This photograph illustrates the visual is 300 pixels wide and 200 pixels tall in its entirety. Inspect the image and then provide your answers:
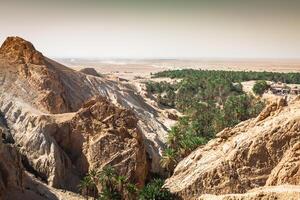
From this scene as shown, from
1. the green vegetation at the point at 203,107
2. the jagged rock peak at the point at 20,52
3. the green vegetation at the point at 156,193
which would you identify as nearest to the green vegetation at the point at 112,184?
the green vegetation at the point at 156,193

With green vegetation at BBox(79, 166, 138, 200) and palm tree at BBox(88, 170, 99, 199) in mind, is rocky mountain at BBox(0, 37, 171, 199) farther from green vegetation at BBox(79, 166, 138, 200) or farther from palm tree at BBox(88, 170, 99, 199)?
green vegetation at BBox(79, 166, 138, 200)

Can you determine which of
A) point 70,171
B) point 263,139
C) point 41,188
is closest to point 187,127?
point 70,171

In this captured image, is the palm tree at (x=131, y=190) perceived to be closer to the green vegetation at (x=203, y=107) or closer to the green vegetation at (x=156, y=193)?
the green vegetation at (x=156, y=193)

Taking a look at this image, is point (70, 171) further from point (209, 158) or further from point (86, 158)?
point (209, 158)

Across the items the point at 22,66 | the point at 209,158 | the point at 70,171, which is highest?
the point at 22,66

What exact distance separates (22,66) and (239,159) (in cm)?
4949

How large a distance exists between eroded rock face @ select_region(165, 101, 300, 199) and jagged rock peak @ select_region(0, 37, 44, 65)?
151 feet

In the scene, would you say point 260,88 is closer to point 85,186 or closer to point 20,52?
point 20,52

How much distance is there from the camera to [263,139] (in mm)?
43656

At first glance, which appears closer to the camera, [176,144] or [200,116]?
[176,144]

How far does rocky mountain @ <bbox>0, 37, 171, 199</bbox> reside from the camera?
60000 millimetres

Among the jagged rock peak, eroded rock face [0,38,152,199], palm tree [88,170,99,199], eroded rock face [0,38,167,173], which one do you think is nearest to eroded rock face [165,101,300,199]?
palm tree [88,170,99,199]

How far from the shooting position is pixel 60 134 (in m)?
64.3

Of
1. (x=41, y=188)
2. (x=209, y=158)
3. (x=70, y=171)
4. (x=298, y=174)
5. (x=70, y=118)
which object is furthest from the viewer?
(x=70, y=118)
